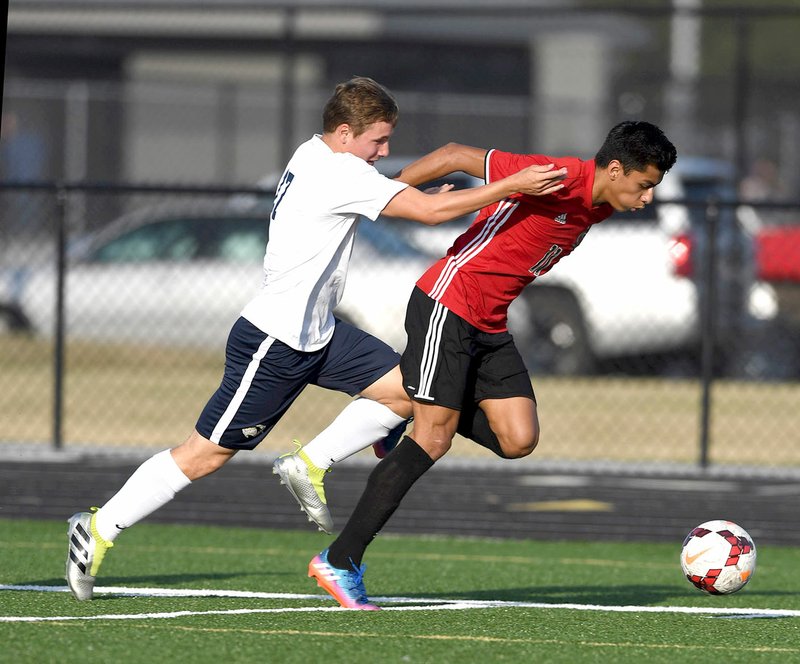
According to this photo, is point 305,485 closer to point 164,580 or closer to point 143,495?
point 143,495

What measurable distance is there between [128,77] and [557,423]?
11.0m

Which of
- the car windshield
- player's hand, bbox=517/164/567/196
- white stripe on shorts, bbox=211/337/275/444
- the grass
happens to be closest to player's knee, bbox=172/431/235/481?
white stripe on shorts, bbox=211/337/275/444

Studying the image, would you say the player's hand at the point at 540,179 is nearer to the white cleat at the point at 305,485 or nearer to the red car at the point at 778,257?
the white cleat at the point at 305,485

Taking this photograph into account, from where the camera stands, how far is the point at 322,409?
Answer: 1471cm

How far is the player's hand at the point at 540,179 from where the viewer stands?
6.29 metres

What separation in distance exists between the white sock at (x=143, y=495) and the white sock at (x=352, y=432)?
0.56 metres

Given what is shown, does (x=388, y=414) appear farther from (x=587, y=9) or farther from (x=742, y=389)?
(x=587, y=9)

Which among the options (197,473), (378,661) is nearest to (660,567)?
(197,473)

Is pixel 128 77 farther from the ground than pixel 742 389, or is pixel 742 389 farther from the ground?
pixel 128 77

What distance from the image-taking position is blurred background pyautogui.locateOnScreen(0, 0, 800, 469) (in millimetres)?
14305

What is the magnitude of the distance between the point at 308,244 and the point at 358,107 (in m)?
0.57

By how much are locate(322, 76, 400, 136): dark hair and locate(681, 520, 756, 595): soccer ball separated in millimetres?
2145

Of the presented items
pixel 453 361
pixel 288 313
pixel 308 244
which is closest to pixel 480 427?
pixel 453 361

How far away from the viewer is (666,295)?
611 inches
